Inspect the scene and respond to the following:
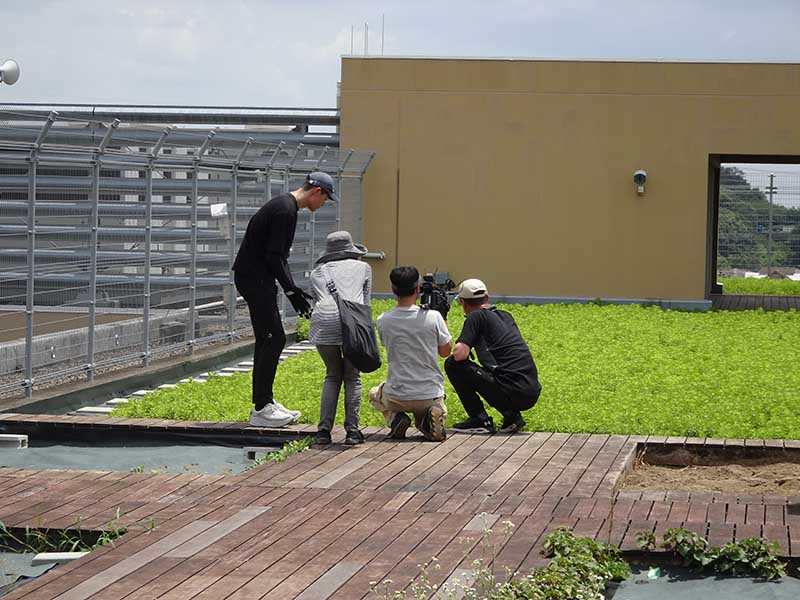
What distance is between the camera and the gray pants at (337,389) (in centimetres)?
924

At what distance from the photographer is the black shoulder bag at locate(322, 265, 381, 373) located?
903cm

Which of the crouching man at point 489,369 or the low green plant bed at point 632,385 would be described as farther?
the low green plant bed at point 632,385

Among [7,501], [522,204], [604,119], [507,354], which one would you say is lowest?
A: [7,501]

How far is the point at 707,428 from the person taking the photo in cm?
1013

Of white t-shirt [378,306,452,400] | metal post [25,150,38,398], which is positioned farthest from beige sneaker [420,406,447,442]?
metal post [25,150,38,398]

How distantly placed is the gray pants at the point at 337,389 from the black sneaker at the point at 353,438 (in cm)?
3

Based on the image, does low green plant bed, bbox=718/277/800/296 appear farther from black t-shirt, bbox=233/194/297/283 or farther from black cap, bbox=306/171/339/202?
black t-shirt, bbox=233/194/297/283

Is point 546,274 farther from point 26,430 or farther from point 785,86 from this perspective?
point 26,430

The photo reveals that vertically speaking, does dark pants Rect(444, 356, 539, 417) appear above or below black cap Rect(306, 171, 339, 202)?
below

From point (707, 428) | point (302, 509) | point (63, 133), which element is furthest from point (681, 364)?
point (302, 509)

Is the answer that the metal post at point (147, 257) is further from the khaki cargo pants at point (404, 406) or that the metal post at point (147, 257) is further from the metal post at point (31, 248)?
the khaki cargo pants at point (404, 406)

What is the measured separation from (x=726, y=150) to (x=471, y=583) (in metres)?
19.4

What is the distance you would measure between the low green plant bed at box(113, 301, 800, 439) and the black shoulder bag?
Result: 4.38ft

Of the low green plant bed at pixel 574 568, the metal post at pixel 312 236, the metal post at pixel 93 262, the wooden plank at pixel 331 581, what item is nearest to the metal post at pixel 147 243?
the metal post at pixel 93 262
